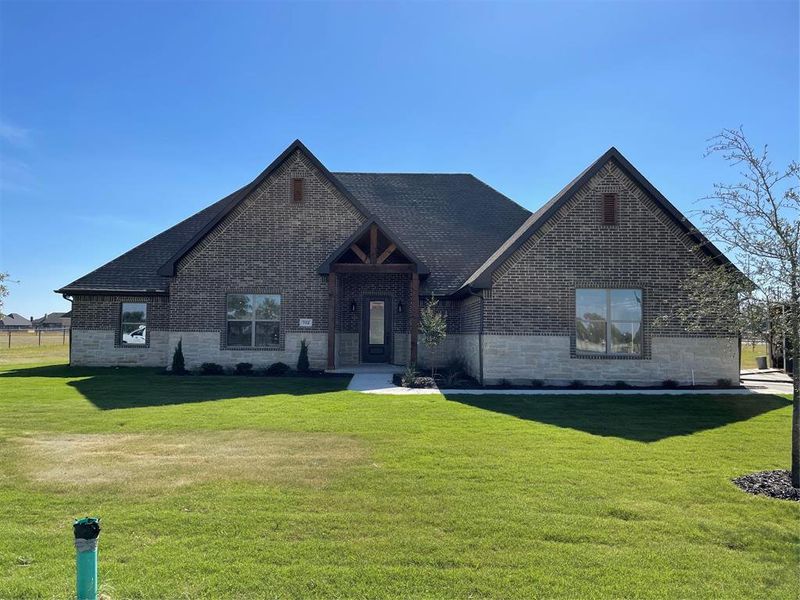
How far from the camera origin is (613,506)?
5.30 meters

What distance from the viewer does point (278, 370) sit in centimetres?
1750

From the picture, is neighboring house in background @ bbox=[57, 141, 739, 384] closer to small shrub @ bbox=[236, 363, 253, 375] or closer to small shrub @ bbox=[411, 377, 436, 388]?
small shrub @ bbox=[236, 363, 253, 375]

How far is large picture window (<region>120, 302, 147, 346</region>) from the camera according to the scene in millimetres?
19656

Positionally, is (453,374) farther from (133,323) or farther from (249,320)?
(133,323)

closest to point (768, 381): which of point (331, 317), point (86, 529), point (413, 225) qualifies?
point (413, 225)

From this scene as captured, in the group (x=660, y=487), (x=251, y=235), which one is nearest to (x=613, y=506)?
(x=660, y=487)

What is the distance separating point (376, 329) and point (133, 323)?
8878mm

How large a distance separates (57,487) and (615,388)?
507 inches

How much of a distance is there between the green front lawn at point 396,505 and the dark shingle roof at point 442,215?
35.0 feet

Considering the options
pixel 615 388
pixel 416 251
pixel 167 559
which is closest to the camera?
pixel 167 559

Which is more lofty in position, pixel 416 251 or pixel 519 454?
pixel 416 251

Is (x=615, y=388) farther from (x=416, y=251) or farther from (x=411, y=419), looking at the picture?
(x=416, y=251)

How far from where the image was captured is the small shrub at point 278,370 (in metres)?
17.3

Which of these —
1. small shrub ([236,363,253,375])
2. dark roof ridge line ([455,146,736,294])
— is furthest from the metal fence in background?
dark roof ridge line ([455,146,736,294])
